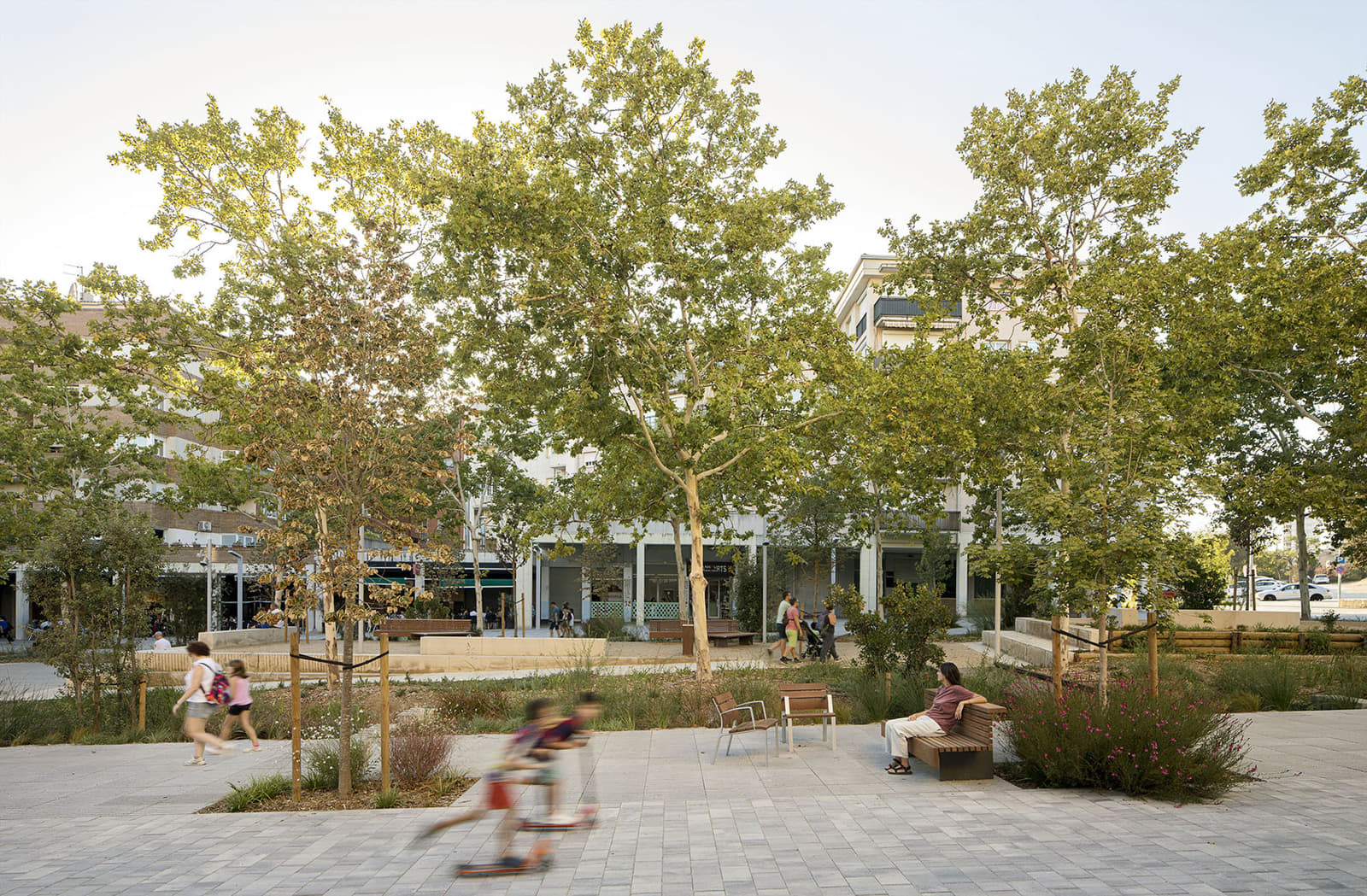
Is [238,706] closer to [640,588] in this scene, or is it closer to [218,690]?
[218,690]

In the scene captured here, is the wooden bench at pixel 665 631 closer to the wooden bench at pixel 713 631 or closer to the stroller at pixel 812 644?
the wooden bench at pixel 713 631

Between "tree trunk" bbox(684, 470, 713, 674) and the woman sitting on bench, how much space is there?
678 centimetres

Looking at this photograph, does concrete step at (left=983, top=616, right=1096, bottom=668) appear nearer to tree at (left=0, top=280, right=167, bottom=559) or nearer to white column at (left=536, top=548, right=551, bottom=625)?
tree at (left=0, top=280, right=167, bottom=559)

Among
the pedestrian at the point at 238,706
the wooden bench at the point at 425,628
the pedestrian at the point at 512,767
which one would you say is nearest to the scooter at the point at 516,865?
the pedestrian at the point at 512,767

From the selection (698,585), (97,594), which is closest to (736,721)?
(698,585)

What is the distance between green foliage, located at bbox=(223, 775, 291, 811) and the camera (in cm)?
885

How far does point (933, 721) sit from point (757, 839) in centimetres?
349

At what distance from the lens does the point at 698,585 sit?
17.5 m

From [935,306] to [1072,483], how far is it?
9776mm

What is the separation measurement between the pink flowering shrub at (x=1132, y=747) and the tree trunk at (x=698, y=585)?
775 cm

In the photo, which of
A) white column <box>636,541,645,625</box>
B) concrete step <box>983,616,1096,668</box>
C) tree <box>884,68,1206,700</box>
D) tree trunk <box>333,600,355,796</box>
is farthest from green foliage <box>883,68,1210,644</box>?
white column <box>636,541,645,625</box>

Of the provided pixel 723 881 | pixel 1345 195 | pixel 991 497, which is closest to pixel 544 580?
pixel 991 497

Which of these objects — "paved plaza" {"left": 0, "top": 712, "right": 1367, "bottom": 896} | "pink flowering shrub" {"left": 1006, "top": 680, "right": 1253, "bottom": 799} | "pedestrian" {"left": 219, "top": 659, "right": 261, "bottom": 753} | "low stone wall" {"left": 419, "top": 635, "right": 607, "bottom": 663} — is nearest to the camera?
"paved plaza" {"left": 0, "top": 712, "right": 1367, "bottom": 896}

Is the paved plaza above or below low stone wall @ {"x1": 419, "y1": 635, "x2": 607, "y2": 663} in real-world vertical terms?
above
